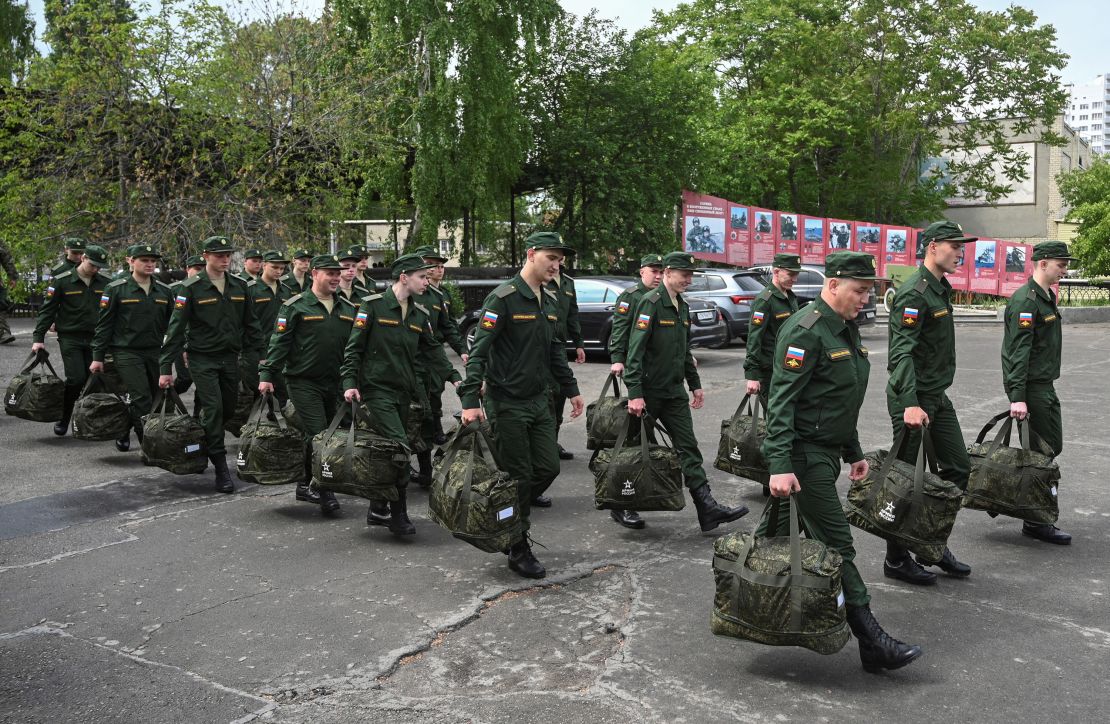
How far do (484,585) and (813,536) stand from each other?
6.82 feet

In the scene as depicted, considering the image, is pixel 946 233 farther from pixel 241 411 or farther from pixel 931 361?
pixel 241 411

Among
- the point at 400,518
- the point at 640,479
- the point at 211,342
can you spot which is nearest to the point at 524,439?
the point at 640,479

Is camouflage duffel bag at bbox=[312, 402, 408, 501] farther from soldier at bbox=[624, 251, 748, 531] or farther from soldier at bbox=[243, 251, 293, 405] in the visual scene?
soldier at bbox=[243, 251, 293, 405]

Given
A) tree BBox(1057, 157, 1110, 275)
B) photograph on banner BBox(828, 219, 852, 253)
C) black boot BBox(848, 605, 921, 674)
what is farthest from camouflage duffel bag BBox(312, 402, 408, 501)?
tree BBox(1057, 157, 1110, 275)

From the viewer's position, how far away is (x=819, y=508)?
4555 millimetres

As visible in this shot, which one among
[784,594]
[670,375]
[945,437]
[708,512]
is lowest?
[708,512]

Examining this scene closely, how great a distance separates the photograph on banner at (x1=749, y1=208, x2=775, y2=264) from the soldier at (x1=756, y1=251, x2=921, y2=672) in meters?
26.2

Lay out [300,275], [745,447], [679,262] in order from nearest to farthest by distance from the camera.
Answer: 1. [679,262]
2. [745,447]
3. [300,275]

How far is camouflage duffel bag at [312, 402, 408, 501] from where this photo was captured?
6.62 m

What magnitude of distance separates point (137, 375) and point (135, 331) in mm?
429

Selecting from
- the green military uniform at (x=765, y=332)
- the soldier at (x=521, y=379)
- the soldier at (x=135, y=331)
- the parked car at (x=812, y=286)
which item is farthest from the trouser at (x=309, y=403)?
the parked car at (x=812, y=286)

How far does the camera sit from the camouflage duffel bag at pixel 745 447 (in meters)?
7.38

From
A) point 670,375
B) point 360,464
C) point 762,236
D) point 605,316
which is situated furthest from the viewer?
point 762,236

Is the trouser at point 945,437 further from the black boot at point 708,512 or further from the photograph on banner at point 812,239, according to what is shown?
the photograph on banner at point 812,239
